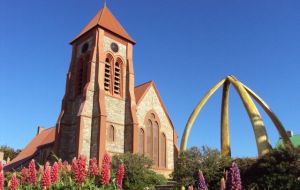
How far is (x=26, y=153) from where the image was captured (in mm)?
53062

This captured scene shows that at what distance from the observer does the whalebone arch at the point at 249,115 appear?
93.7 ft

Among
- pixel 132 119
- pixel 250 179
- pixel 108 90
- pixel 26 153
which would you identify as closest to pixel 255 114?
pixel 250 179

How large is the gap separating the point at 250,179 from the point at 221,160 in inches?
122

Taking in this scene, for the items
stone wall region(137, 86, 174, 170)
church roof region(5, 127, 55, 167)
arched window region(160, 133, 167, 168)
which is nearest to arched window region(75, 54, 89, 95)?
stone wall region(137, 86, 174, 170)

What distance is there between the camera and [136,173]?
29188mm

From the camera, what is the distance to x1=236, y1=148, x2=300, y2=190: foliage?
68.0ft

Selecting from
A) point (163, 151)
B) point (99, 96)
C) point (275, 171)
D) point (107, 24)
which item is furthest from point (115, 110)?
point (275, 171)

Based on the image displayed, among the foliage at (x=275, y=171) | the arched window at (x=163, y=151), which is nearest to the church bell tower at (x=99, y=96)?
the arched window at (x=163, y=151)

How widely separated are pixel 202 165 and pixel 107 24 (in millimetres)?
25592

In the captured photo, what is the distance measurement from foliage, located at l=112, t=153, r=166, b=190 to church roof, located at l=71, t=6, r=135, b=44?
62.0ft

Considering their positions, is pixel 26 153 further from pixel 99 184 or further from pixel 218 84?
pixel 99 184

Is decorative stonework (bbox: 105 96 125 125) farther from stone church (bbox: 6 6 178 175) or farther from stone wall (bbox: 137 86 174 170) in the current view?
stone wall (bbox: 137 86 174 170)

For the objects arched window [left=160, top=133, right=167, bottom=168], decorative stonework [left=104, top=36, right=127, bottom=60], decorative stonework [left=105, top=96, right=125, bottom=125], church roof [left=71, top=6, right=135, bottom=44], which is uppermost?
church roof [left=71, top=6, right=135, bottom=44]

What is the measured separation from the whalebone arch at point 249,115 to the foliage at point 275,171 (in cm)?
489
